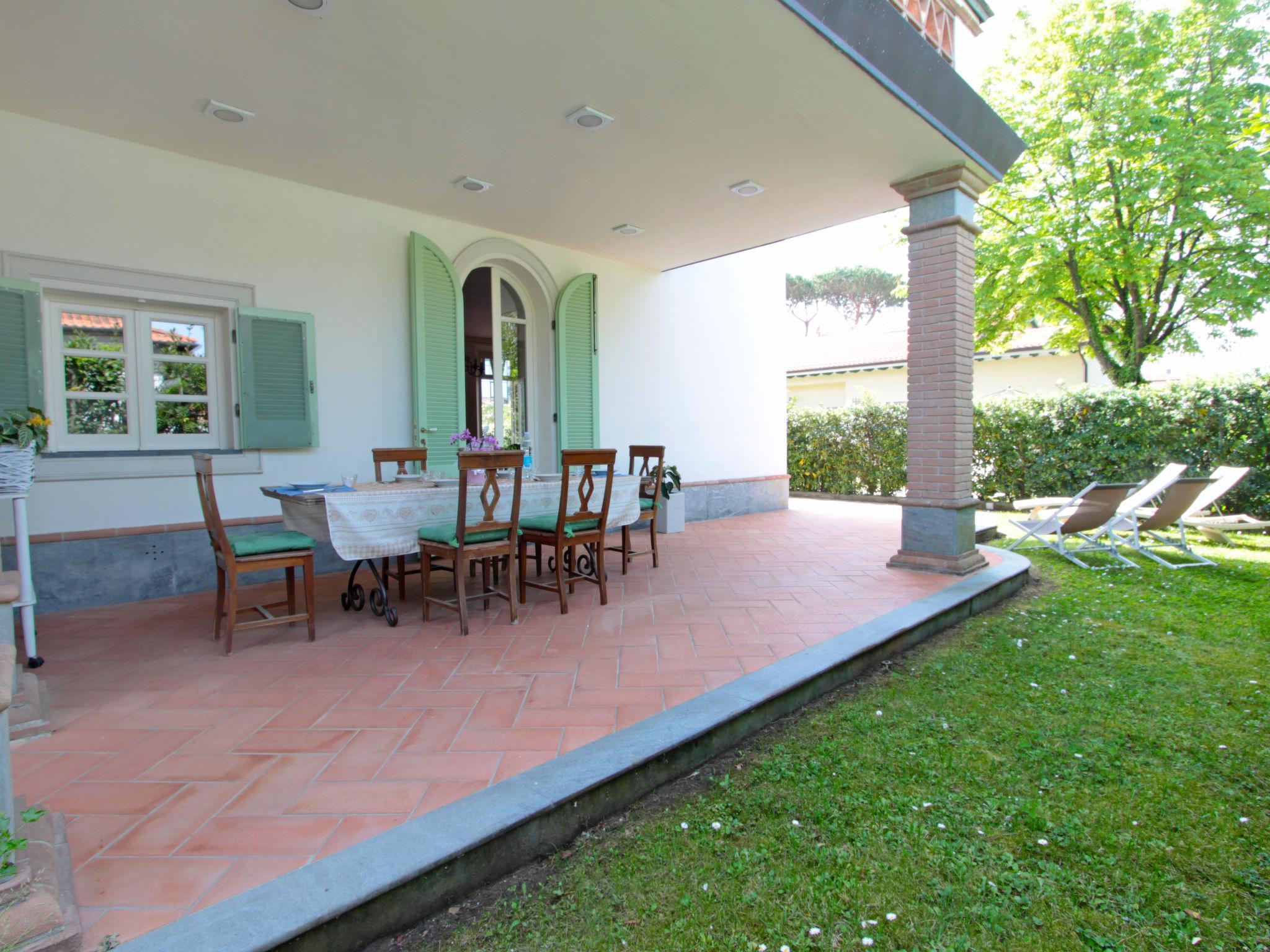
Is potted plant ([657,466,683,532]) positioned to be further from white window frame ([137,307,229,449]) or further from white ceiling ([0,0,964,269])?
white window frame ([137,307,229,449])

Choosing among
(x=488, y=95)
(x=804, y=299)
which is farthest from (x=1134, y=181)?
(x=804, y=299)

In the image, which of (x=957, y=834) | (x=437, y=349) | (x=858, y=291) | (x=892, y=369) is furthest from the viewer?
(x=858, y=291)

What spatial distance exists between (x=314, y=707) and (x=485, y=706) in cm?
64

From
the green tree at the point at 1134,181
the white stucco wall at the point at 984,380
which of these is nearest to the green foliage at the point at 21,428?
the green tree at the point at 1134,181

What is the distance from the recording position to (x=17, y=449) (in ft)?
8.77

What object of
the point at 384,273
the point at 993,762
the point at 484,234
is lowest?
the point at 993,762

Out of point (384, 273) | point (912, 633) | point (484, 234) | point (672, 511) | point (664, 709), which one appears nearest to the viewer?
point (664, 709)

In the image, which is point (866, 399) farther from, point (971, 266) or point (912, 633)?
point (912, 633)

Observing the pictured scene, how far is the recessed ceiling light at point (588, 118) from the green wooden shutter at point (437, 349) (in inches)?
77.8

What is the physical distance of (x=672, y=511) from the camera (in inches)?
271

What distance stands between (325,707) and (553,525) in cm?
166

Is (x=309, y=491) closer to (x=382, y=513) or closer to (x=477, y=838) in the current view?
(x=382, y=513)

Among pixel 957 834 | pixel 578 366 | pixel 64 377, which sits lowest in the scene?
pixel 957 834

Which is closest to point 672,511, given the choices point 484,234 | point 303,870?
point 484,234
